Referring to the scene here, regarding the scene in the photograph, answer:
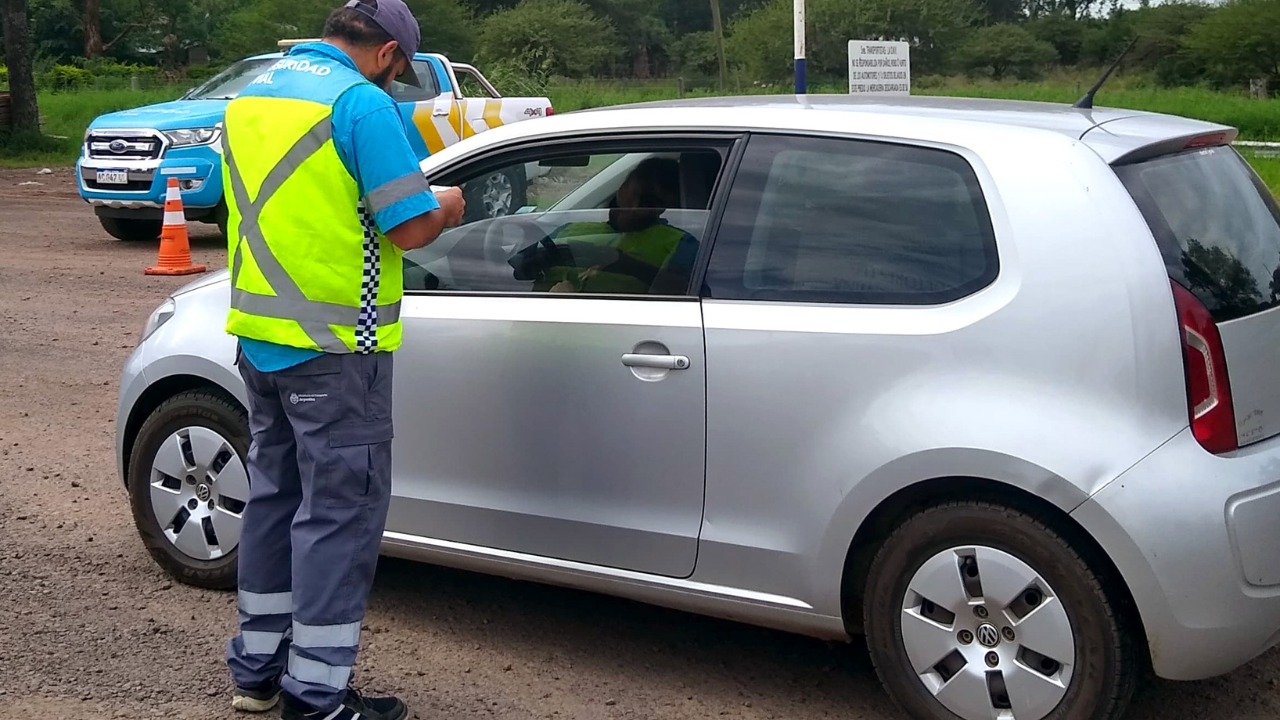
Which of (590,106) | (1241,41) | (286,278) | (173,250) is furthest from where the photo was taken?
(1241,41)

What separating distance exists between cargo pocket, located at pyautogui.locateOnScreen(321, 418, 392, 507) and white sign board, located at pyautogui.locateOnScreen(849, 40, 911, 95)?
1096 cm

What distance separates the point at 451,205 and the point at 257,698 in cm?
147

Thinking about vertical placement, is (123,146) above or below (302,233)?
below

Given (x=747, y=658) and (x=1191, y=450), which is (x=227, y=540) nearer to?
(x=747, y=658)

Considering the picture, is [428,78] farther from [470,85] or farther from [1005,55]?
[1005,55]

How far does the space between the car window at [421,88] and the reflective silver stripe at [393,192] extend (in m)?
10.8

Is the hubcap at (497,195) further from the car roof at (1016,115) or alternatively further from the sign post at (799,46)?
the sign post at (799,46)

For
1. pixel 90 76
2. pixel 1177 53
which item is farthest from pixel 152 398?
pixel 1177 53

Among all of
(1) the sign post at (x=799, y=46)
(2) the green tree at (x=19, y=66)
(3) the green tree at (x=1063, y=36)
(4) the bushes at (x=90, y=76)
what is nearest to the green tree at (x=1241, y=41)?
(3) the green tree at (x=1063, y=36)

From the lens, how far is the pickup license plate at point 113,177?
44.3ft

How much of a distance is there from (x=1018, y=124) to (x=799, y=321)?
2.54 feet

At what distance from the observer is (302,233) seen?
3.33 metres

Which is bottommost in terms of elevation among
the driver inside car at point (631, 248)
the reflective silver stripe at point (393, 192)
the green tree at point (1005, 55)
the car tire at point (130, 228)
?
the green tree at point (1005, 55)

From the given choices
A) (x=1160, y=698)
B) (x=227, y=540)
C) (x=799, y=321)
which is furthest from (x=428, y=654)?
(x=1160, y=698)
